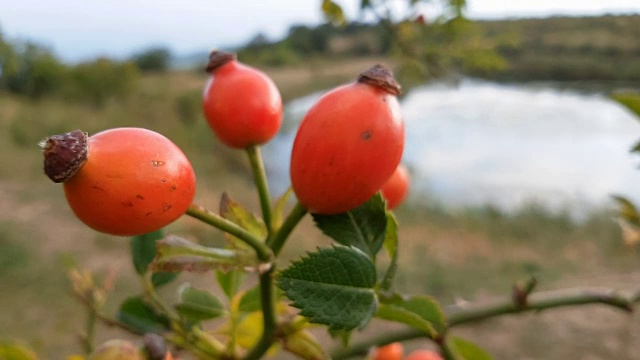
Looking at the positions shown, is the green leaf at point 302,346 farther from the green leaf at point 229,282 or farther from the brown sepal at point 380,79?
the brown sepal at point 380,79

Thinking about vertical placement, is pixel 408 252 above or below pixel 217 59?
below

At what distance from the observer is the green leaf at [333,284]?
0.45 metres

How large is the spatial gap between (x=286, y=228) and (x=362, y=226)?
2.7 inches

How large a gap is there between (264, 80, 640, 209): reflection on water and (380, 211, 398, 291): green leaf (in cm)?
704

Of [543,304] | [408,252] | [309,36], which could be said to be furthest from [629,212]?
[408,252]

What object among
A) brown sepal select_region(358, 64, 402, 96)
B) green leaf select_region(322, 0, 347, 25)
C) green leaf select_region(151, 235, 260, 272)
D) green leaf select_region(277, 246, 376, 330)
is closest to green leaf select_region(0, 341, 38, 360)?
green leaf select_region(151, 235, 260, 272)

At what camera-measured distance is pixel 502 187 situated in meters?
8.69

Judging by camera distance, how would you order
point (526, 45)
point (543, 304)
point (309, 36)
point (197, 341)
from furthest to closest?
1. point (526, 45)
2. point (309, 36)
3. point (543, 304)
4. point (197, 341)

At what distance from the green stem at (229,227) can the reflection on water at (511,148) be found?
704 centimetres

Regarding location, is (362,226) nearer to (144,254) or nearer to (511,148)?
(144,254)

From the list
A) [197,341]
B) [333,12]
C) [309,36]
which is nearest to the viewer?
[197,341]

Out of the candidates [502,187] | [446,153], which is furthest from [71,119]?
[502,187]

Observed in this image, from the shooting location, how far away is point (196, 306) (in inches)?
25.9

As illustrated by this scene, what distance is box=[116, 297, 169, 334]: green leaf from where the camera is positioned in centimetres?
72
